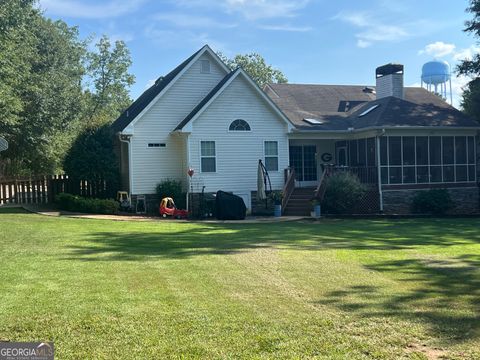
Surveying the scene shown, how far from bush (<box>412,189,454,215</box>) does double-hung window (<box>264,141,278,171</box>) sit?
6.55 meters

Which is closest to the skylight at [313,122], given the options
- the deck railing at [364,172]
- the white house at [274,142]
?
the white house at [274,142]

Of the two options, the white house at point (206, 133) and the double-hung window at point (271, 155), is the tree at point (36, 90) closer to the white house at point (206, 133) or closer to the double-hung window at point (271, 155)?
the white house at point (206, 133)

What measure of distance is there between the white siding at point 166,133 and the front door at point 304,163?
219 inches

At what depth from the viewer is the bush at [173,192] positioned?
20.6m


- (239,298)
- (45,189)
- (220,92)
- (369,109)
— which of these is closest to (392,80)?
(369,109)

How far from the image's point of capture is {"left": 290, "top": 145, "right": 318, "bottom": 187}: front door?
81.4 feet

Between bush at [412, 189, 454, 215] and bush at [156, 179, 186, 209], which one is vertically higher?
bush at [156, 179, 186, 209]

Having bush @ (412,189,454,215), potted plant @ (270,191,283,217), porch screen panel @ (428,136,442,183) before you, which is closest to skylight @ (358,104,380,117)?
porch screen panel @ (428,136,442,183)

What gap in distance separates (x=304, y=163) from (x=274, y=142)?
3231 mm

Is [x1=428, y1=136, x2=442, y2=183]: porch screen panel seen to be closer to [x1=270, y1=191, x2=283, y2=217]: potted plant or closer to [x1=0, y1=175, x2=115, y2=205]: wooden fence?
[x1=270, y1=191, x2=283, y2=217]: potted plant

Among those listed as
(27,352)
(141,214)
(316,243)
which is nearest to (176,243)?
(316,243)

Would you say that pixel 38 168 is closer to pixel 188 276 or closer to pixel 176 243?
pixel 176 243

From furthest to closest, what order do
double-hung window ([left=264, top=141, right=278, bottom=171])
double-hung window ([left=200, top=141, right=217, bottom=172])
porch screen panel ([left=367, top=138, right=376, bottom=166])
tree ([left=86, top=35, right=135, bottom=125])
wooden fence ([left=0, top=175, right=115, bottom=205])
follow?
1. tree ([left=86, top=35, right=135, bottom=125])
2. porch screen panel ([left=367, top=138, right=376, bottom=166])
3. double-hung window ([left=264, top=141, right=278, bottom=171])
4. wooden fence ([left=0, top=175, right=115, bottom=205])
5. double-hung window ([left=200, top=141, right=217, bottom=172])

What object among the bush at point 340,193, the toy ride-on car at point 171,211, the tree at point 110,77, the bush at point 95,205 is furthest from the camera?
the tree at point 110,77
